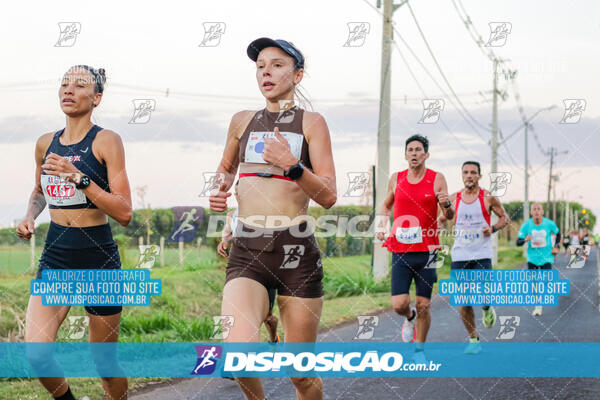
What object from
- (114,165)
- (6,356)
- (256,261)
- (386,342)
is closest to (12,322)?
(6,356)

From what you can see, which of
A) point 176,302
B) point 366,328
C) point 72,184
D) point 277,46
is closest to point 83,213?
point 72,184

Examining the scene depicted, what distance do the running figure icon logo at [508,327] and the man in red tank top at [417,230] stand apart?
123 inches

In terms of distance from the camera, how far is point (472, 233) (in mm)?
→ 8258

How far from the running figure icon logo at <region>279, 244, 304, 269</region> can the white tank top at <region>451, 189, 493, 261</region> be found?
15.0 feet

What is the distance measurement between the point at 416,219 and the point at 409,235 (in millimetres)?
191

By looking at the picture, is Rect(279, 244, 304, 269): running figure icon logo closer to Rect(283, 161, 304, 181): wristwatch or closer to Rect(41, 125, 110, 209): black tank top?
Rect(283, 161, 304, 181): wristwatch

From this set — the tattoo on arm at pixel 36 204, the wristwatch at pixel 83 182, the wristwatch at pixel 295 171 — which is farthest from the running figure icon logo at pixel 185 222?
the wristwatch at pixel 295 171

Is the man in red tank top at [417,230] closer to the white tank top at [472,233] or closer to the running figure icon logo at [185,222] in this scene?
the white tank top at [472,233]

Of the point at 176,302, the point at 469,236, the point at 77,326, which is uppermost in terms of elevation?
the point at 469,236

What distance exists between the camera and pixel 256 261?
4043mm

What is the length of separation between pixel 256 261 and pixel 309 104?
1093 millimetres

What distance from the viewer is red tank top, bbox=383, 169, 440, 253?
23.4ft

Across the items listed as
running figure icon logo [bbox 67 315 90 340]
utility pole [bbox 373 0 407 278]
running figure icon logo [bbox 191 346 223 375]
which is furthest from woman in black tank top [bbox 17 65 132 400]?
utility pole [bbox 373 0 407 278]

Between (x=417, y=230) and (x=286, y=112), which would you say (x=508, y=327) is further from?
(x=286, y=112)
